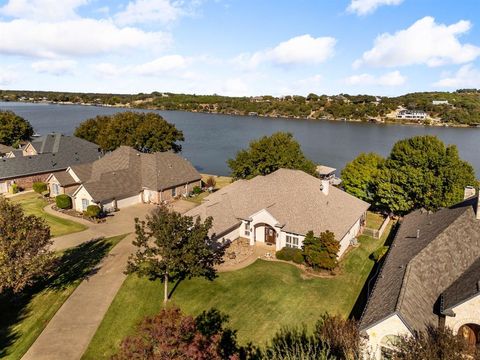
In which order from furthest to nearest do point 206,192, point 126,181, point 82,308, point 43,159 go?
1. point 43,159
2. point 206,192
3. point 126,181
4. point 82,308

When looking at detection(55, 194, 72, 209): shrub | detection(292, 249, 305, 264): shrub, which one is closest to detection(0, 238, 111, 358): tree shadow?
detection(55, 194, 72, 209): shrub

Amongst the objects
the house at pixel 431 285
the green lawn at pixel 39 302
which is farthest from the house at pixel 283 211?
the green lawn at pixel 39 302


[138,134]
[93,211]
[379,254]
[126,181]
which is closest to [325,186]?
[379,254]

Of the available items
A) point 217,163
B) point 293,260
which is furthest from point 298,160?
point 217,163

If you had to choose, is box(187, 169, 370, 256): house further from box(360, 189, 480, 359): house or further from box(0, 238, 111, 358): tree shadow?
box(0, 238, 111, 358): tree shadow

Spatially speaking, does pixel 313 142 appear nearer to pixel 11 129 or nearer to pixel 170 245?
pixel 11 129

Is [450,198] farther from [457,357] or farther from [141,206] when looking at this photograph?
[141,206]

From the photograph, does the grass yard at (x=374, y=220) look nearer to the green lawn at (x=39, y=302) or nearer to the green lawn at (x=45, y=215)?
the green lawn at (x=39, y=302)
